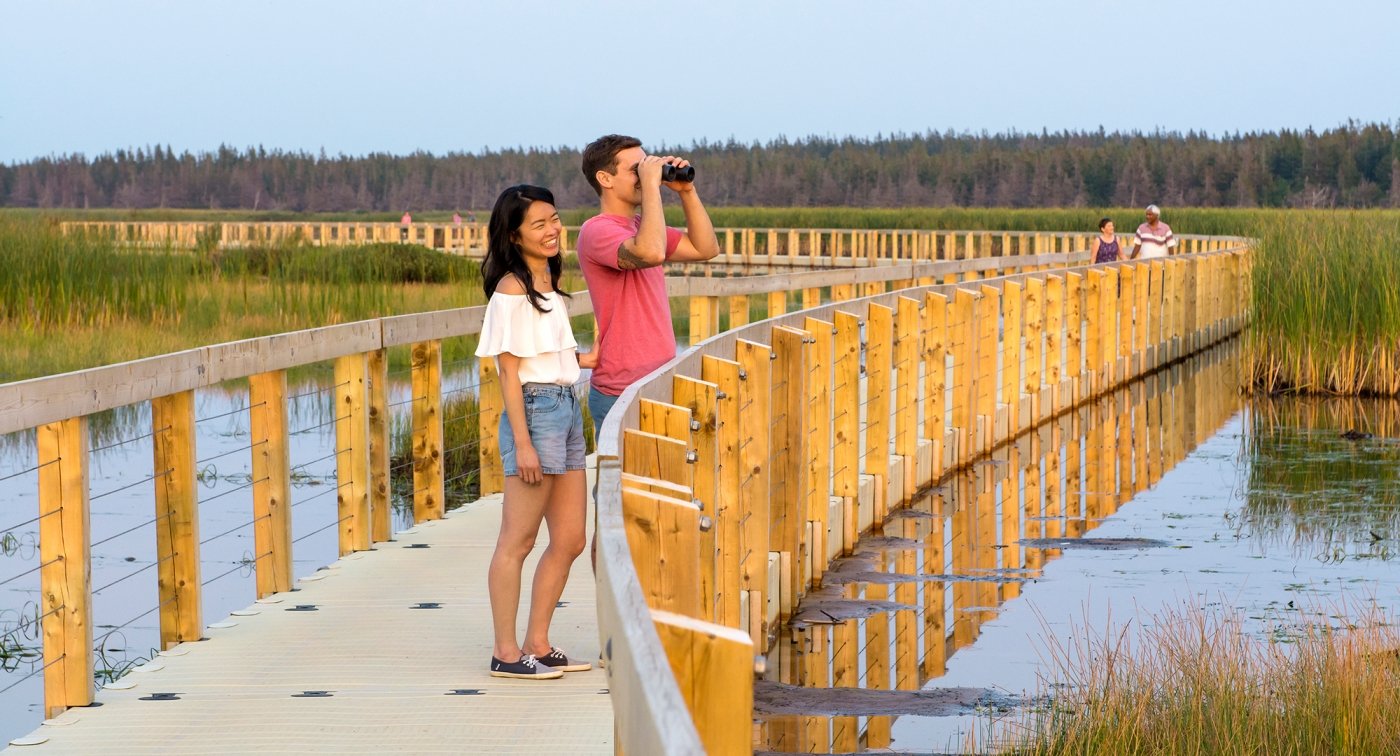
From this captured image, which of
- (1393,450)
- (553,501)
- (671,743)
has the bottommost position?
(1393,450)

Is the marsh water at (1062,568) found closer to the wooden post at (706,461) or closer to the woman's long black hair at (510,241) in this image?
the wooden post at (706,461)

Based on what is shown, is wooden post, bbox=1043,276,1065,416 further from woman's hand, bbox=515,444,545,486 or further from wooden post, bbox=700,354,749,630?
woman's hand, bbox=515,444,545,486

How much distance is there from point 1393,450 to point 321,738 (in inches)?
419

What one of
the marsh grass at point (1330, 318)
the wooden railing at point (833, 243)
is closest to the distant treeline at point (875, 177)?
the wooden railing at point (833, 243)

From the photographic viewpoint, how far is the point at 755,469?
23.7 feet

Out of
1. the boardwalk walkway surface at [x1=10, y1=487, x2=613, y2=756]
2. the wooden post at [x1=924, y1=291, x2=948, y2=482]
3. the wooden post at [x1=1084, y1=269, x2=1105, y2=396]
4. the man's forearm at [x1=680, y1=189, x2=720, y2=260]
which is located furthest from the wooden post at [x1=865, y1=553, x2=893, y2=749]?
the wooden post at [x1=1084, y1=269, x2=1105, y2=396]

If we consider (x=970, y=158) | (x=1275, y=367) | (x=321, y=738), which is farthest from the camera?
(x=970, y=158)

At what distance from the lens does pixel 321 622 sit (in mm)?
6383

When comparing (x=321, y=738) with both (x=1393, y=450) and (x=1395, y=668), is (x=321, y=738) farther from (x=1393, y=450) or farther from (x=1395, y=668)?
(x=1393, y=450)

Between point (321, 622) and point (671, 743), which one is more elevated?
point (671, 743)

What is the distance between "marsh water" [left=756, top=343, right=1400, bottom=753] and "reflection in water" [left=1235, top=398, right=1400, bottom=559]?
0.07ft

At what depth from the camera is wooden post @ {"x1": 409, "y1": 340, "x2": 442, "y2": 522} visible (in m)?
8.46

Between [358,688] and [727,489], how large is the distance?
170 cm

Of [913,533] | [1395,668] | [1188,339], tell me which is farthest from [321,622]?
[1188,339]
